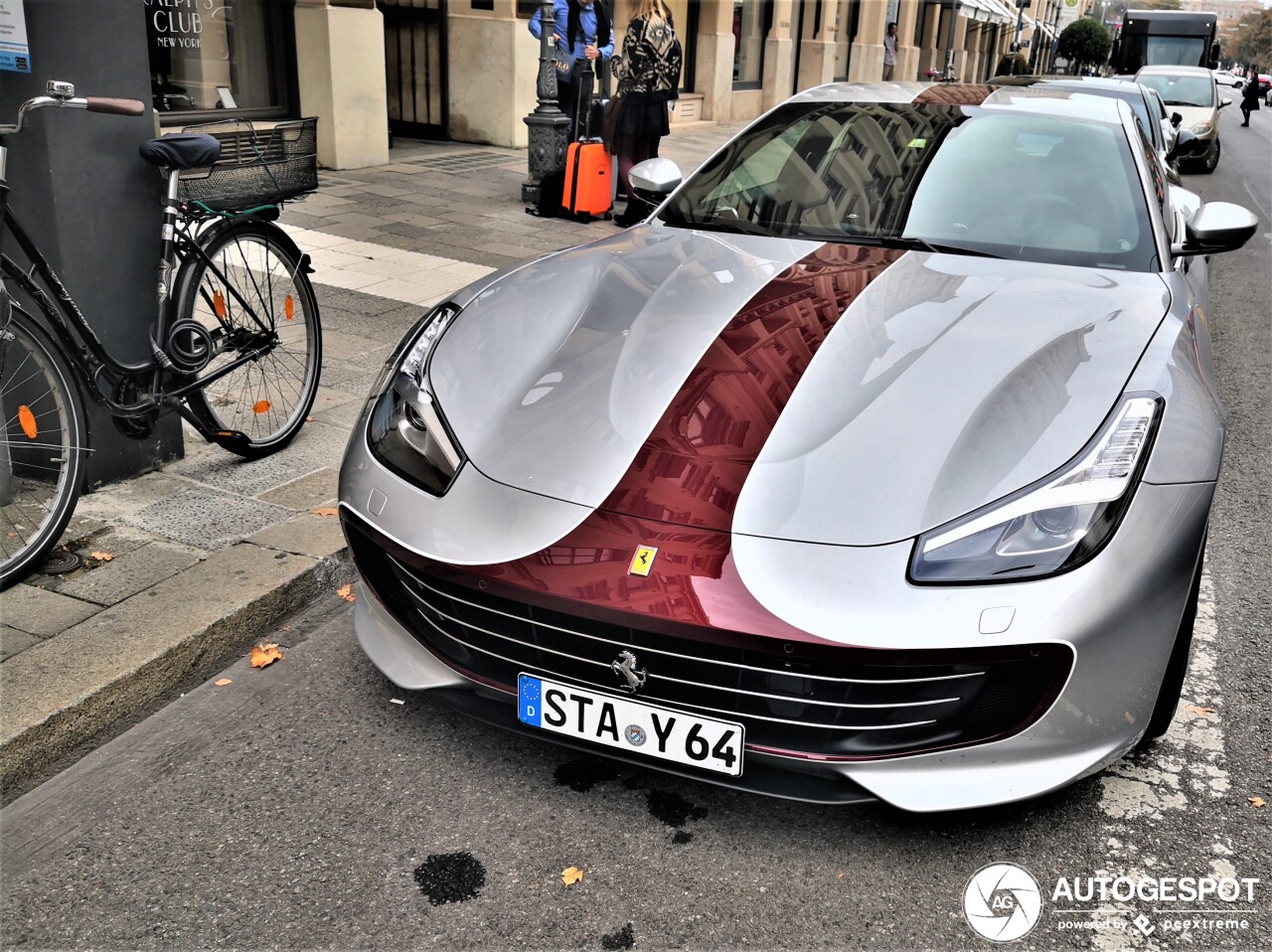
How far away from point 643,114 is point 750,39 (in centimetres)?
1376

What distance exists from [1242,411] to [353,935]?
5.10m

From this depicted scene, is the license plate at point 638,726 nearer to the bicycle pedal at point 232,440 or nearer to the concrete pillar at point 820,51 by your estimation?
the bicycle pedal at point 232,440

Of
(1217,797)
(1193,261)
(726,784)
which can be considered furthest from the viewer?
(1193,261)

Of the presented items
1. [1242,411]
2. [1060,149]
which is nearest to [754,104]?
[1242,411]

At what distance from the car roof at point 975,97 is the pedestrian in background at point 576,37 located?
5971 mm

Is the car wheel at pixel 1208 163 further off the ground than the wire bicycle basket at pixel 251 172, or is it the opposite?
Result: the wire bicycle basket at pixel 251 172

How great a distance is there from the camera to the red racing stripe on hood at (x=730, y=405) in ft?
7.75

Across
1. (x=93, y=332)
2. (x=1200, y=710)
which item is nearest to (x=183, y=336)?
(x=93, y=332)

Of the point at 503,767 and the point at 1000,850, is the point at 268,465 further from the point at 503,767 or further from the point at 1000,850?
the point at 1000,850

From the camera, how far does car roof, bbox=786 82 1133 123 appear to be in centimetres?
409

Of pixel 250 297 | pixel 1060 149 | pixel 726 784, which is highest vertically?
pixel 1060 149

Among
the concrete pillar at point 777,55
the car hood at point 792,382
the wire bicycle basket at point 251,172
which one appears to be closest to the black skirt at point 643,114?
the wire bicycle basket at point 251,172

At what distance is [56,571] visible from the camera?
3.26 m

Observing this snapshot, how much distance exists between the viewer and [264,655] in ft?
10.3
